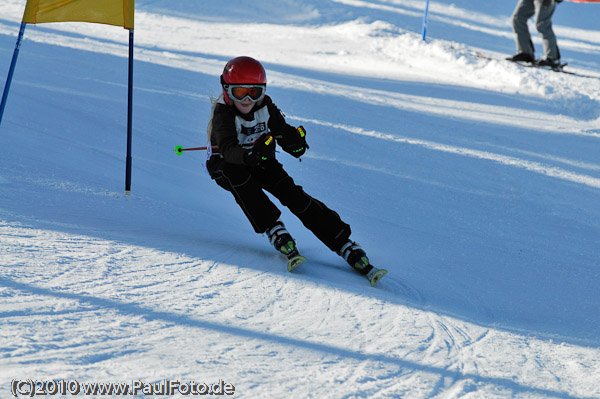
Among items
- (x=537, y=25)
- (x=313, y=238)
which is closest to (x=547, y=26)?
(x=537, y=25)

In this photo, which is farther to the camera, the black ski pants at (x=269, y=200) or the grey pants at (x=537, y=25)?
the grey pants at (x=537, y=25)

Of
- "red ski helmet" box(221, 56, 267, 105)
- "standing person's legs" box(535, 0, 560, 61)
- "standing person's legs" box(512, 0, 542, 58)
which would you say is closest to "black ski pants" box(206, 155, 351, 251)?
"red ski helmet" box(221, 56, 267, 105)

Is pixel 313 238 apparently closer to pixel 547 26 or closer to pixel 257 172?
pixel 257 172

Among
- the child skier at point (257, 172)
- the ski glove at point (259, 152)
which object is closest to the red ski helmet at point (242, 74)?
the child skier at point (257, 172)

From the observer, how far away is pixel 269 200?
158 inches

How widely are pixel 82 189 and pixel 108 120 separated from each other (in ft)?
7.44

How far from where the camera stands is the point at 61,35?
36.8 feet

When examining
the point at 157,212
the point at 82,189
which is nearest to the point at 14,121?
the point at 82,189

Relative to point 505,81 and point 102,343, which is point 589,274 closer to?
point 102,343

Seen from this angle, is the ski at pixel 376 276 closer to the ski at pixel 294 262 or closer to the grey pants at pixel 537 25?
the ski at pixel 294 262

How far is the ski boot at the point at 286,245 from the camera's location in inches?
148

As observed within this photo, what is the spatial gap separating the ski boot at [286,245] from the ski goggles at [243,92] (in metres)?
0.85

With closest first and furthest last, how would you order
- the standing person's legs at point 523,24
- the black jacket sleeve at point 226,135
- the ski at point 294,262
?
the ski at point 294,262
the black jacket sleeve at point 226,135
the standing person's legs at point 523,24

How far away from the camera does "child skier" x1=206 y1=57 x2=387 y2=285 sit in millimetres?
3908
